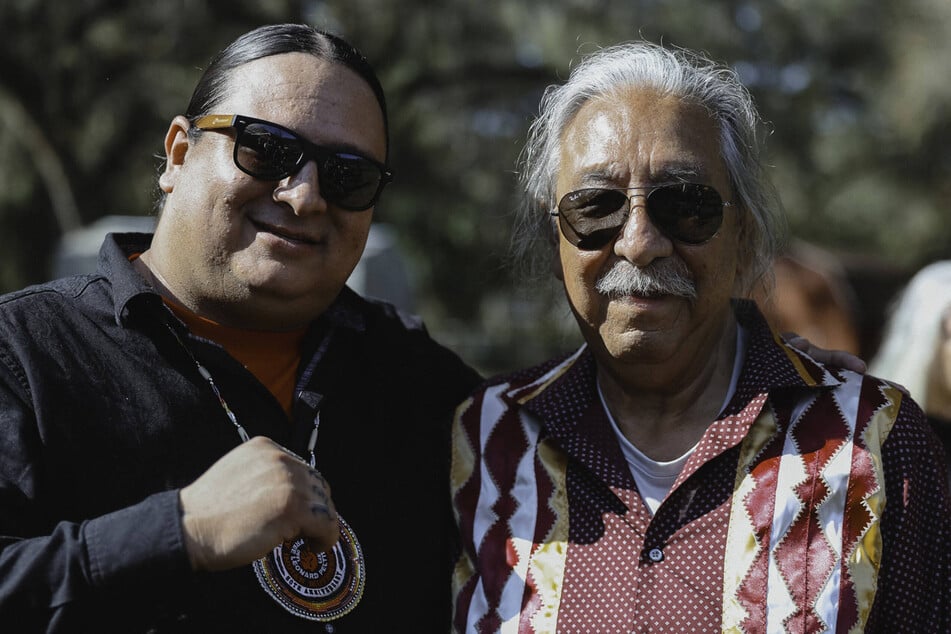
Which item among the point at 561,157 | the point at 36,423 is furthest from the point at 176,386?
the point at 561,157

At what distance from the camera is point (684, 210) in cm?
250

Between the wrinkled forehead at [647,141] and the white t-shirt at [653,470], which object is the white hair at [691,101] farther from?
the white t-shirt at [653,470]

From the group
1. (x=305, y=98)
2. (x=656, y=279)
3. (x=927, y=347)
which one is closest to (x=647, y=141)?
(x=656, y=279)

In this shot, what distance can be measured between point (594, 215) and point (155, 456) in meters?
1.13

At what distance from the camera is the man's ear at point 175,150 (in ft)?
8.63

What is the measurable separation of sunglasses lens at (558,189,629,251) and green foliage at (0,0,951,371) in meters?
5.29

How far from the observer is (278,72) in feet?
8.29

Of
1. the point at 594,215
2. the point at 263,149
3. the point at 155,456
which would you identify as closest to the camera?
the point at 155,456

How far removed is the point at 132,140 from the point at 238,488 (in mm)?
9055

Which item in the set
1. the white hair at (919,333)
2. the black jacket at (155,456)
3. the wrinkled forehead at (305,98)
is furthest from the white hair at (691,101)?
the white hair at (919,333)

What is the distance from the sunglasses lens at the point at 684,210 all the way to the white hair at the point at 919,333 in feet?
5.22

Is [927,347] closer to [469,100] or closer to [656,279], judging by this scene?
[656,279]

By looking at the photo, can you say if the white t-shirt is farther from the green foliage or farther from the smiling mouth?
the green foliage

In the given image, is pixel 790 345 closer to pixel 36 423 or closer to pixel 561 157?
pixel 561 157
